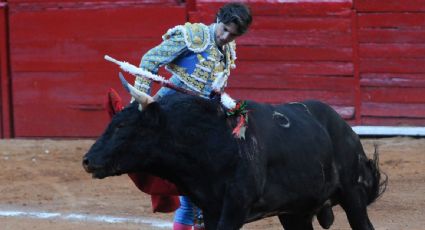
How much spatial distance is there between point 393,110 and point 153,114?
4984 mm

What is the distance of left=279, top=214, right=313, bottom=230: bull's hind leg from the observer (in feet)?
17.2

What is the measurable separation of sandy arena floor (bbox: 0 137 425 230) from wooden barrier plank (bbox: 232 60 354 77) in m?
0.65

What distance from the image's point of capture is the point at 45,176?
8.23 meters

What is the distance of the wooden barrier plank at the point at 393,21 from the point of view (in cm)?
902

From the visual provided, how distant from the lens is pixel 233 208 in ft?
14.6

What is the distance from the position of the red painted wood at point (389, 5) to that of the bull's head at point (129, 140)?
4.90 meters

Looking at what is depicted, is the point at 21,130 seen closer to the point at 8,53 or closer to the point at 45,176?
the point at 8,53

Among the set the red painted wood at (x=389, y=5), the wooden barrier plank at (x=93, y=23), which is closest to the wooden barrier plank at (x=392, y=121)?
the red painted wood at (x=389, y=5)

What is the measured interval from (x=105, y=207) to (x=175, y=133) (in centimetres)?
277

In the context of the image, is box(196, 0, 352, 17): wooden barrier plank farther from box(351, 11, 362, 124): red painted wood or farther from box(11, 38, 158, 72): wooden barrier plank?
box(11, 38, 158, 72): wooden barrier plank

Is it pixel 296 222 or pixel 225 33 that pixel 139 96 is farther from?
pixel 296 222

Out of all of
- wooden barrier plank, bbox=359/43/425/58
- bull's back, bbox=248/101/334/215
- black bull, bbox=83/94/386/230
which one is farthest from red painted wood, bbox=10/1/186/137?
black bull, bbox=83/94/386/230

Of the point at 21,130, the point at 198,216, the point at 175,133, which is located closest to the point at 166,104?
the point at 175,133

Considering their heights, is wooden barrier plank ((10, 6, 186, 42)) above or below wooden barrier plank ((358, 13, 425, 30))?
below
